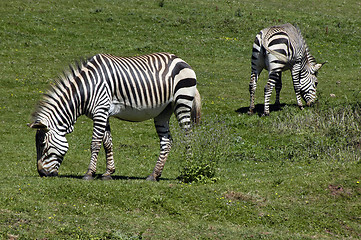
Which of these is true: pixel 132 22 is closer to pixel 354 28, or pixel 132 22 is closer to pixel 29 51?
pixel 29 51

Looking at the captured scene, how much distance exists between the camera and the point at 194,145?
588 inches

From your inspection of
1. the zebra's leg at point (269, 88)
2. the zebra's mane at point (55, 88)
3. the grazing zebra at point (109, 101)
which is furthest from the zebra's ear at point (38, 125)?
the zebra's leg at point (269, 88)

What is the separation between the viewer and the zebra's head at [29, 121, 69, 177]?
13633 mm

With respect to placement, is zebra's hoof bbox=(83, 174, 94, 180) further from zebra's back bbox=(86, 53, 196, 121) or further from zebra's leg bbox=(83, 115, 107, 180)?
zebra's back bbox=(86, 53, 196, 121)

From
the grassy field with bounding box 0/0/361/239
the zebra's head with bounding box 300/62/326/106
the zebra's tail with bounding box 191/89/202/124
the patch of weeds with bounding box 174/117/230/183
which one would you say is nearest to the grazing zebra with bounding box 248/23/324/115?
the zebra's head with bounding box 300/62/326/106

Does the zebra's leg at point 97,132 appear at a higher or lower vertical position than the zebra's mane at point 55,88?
lower

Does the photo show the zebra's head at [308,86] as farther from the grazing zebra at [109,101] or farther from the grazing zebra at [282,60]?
the grazing zebra at [109,101]

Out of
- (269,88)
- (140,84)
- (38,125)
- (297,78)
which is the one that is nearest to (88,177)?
(38,125)

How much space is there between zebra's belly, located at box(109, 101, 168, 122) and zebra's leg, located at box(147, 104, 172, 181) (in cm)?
42

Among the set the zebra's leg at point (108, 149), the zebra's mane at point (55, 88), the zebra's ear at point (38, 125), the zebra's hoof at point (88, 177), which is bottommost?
the zebra's hoof at point (88, 177)

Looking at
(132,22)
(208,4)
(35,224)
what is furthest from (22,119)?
(208,4)

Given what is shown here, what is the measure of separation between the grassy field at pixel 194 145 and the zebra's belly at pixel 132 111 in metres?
0.80

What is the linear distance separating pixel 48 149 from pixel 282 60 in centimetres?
1512

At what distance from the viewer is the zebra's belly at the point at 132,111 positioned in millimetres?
14711
